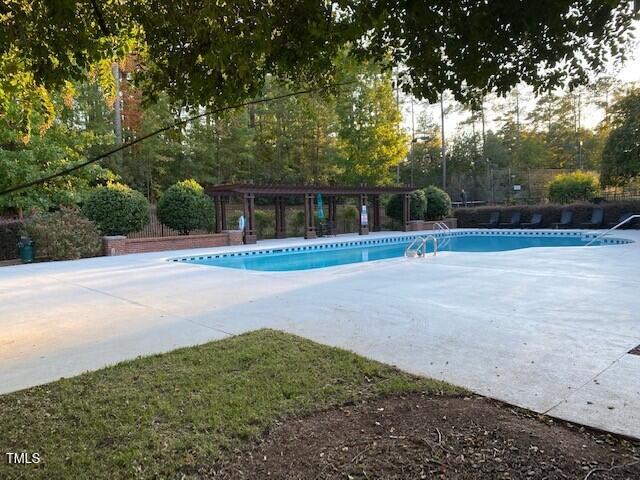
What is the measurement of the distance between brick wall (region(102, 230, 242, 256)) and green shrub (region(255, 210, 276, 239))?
366 cm

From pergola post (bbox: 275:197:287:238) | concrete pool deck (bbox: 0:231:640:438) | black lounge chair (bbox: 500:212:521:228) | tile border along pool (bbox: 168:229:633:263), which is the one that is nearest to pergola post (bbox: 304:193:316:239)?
tile border along pool (bbox: 168:229:633:263)

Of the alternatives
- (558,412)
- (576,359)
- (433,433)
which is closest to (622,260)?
(576,359)

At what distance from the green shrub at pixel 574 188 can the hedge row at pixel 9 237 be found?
25.1 metres

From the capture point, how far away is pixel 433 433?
260 cm

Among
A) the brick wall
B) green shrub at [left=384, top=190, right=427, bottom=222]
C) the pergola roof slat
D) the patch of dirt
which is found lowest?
the patch of dirt

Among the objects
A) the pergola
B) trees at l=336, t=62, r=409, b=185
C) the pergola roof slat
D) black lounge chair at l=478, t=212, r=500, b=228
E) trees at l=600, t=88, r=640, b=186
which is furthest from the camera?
trees at l=336, t=62, r=409, b=185

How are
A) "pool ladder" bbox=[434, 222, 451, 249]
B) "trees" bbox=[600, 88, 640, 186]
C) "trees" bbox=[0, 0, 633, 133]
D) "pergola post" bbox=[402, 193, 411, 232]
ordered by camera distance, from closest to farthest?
"trees" bbox=[0, 0, 633, 133], "pool ladder" bbox=[434, 222, 451, 249], "trees" bbox=[600, 88, 640, 186], "pergola post" bbox=[402, 193, 411, 232]

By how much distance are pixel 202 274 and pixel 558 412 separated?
767 centimetres

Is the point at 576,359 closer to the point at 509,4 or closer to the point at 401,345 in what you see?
the point at 401,345

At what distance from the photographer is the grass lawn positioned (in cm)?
236

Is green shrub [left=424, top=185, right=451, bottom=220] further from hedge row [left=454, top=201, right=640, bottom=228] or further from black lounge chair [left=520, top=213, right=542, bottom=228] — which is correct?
black lounge chair [left=520, top=213, right=542, bottom=228]

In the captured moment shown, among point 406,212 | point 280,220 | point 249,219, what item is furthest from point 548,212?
point 249,219

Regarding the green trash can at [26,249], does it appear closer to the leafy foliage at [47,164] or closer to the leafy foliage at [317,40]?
the leafy foliage at [47,164]

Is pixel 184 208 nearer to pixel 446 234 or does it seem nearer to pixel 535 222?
pixel 446 234
